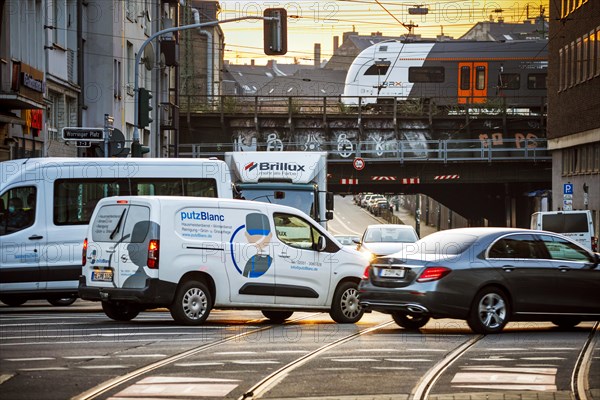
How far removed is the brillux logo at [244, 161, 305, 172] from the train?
121 feet

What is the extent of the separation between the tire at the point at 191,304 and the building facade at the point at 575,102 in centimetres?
3041

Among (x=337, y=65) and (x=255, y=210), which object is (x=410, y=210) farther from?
(x=255, y=210)

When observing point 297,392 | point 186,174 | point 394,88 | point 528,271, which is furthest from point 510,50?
point 297,392

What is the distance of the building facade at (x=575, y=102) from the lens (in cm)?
5144

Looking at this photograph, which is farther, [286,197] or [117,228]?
[286,197]

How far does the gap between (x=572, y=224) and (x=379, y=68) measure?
30.8 m

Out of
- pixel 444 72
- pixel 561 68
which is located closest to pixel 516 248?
pixel 561 68

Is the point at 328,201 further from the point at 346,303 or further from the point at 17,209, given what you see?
the point at 346,303

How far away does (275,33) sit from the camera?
31.2 meters

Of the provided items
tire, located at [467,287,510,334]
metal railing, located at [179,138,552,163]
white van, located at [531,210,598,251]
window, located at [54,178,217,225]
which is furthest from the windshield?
metal railing, located at [179,138,552,163]

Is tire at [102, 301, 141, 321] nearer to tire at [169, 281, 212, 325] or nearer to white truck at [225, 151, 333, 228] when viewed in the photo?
tire at [169, 281, 212, 325]

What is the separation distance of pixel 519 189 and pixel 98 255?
51.4 meters

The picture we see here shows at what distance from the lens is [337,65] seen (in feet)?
516

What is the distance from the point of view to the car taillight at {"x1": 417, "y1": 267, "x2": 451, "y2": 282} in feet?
57.3
